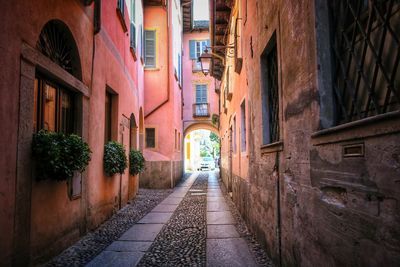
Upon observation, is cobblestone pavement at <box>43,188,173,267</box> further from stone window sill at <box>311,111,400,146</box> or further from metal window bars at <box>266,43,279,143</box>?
stone window sill at <box>311,111,400,146</box>

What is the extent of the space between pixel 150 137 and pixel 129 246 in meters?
11.6

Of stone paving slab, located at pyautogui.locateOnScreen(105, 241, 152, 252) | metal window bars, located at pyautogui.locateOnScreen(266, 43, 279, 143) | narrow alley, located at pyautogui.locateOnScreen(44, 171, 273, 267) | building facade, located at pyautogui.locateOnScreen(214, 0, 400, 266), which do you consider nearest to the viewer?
building facade, located at pyautogui.locateOnScreen(214, 0, 400, 266)

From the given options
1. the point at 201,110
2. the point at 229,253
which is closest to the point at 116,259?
the point at 229,253

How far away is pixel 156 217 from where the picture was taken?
8.23 metres

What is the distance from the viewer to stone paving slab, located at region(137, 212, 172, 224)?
770 cm

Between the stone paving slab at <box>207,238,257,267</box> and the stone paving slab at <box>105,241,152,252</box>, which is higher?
the stone paving slab at <box>207,238,257,267</box>

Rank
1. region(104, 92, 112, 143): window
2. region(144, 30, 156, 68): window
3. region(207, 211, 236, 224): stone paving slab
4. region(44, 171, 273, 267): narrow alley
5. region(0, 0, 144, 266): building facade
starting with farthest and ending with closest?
region(144, 30, 156, 68): window, region(104, 92, 112, 143): window, region(207, 211, 236, 224): stone paving slab, region(44, 171, 273, 267): narrow alley, region(0, 0, 144, 266): building facade

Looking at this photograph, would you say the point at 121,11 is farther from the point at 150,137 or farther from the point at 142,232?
the point at 150,137

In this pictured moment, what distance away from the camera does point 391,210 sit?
1728 mm

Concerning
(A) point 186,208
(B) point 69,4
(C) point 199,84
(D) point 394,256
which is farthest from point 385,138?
(C) point 199,84

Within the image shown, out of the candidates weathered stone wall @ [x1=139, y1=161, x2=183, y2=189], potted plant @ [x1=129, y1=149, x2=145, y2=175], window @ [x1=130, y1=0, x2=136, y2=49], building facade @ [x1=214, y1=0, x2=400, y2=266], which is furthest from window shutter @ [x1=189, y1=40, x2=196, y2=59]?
building facade @ [x1=214, y1=0, x2=400, y2=266]

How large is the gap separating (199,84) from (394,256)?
23578mm

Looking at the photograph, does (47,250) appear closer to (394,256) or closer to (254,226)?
(254,226)

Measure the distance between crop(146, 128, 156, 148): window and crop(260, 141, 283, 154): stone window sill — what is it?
1181 centimetres
